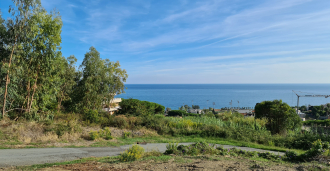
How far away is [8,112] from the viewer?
37.9 ft

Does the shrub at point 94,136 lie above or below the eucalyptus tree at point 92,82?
below

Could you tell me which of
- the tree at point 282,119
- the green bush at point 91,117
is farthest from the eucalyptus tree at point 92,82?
the tree at point 282,119

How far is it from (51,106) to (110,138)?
21.1 ft

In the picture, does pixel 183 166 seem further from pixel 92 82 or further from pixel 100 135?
pixel 92 82

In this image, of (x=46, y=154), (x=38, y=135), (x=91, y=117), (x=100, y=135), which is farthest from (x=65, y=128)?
(x=46, y=154)

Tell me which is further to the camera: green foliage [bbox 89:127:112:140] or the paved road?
green foliage [bbox 89:127:112:140]

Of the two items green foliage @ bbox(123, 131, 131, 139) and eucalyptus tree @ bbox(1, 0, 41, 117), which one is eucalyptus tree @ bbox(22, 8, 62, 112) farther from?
green foliage @ bbox(123, 131, 131, 139)

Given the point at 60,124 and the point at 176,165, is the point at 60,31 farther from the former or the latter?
the point at 176,165

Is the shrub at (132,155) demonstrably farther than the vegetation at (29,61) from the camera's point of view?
No

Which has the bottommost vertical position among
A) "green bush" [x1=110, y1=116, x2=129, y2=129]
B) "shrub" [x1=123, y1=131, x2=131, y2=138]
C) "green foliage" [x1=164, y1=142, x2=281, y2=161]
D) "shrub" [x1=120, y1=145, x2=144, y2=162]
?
"shrub" [x1=123, y1=131, x2=131, y2=138]

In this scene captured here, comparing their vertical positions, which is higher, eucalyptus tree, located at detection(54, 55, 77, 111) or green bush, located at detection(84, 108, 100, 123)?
eucalyptus tree, located at detection(54, 55, 77, 111)

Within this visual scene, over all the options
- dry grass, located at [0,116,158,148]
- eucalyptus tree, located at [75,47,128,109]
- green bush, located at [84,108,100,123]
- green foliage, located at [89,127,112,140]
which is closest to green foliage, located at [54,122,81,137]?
dry grass, located at [0,116,158,148]

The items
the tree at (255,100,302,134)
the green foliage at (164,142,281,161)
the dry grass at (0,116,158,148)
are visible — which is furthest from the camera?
the tree at (255,100,302,134)

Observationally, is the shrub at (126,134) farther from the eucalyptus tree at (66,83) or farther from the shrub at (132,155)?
the eucalyptus tree at (66,83)
